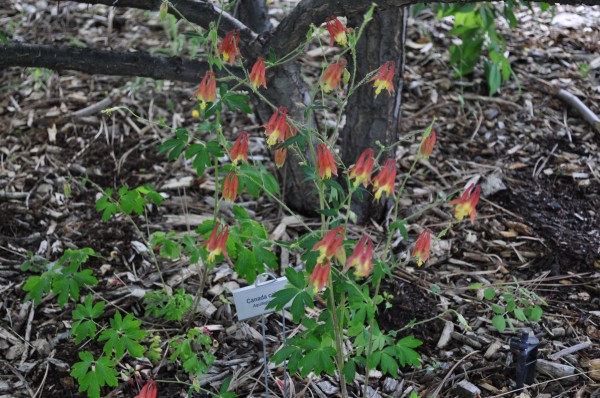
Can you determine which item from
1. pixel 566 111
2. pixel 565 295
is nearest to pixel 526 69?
pixel 566 111

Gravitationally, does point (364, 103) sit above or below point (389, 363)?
above

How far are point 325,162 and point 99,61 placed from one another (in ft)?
4.02

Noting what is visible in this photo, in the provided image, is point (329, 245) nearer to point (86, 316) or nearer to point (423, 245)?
point (423, 245)

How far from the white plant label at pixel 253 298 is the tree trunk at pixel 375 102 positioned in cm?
78

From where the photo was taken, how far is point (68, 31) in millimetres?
4461

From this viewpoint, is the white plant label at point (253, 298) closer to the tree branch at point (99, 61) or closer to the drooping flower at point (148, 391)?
the drooping flower at point (148, 391)

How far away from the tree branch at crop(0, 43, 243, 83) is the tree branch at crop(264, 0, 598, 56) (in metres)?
0.27

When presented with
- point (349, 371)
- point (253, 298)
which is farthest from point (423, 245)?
point (253, 298)

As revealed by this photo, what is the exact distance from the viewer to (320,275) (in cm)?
170

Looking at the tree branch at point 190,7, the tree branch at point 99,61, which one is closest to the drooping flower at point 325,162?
the tree branch at point 190,7

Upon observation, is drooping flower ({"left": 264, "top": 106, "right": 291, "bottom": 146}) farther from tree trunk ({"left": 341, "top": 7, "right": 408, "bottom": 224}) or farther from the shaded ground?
tree trunk ({"left": 341, "top": 7, "right": 408, "bottom": 224})

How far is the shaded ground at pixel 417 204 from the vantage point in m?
2.50

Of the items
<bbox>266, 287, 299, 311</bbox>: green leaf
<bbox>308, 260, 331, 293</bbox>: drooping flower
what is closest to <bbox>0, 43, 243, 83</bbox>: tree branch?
<bbox>266, 287, 299, 311</bbox>: green leaf

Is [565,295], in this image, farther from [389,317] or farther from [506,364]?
[389,317]
